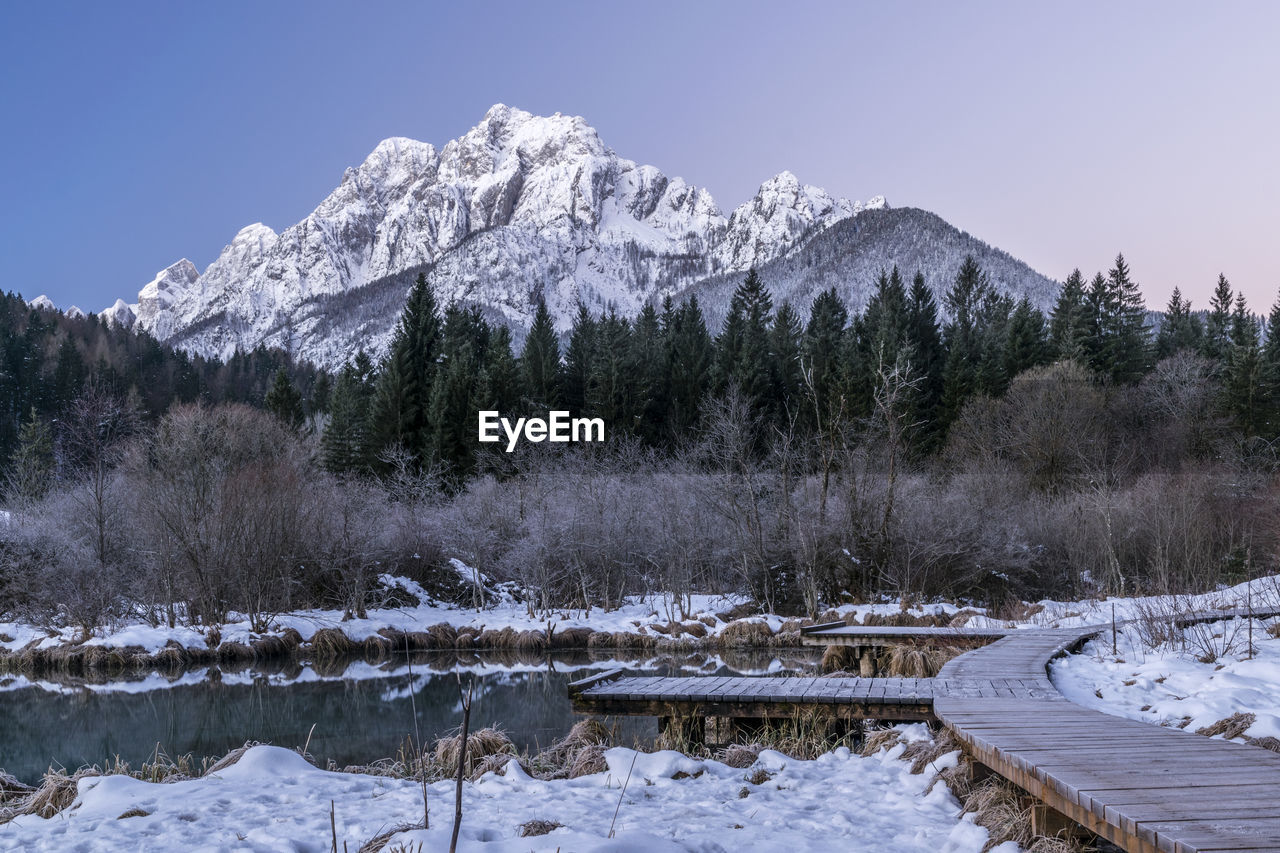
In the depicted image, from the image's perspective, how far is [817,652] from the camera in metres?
18.3

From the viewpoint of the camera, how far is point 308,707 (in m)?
13.4

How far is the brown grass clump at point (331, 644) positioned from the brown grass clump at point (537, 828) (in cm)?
1622

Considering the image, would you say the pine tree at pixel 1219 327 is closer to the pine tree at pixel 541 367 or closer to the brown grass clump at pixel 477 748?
the pine tree at pixel 541 367

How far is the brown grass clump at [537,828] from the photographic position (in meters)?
4.58

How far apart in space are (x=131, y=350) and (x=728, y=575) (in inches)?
2616

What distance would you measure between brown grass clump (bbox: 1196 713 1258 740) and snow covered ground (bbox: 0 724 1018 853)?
190 centimetres

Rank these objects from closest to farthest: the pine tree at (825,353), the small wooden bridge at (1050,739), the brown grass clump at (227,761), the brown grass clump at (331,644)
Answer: the small wooden bridge at (1050,739) → the brown grass clump at (227,761) → the brown grass clump at (331,644) → the pine tree at (825,353)

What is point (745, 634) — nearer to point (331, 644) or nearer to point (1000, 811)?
point (331, 644)

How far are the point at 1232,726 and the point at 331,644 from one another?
59.2 feet

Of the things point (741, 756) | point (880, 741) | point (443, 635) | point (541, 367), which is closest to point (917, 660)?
point (880, 741)

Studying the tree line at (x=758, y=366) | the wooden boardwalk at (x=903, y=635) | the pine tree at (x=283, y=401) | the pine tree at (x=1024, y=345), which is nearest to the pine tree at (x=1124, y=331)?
the tree line at (x=758, y=366)

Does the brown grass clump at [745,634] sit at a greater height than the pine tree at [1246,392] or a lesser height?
lesser

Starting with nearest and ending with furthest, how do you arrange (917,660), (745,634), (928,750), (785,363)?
(928,750) → (917,660) → (745,634) → (785,363)

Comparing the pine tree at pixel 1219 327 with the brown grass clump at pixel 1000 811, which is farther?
the pine tree at pixel 1219 327
